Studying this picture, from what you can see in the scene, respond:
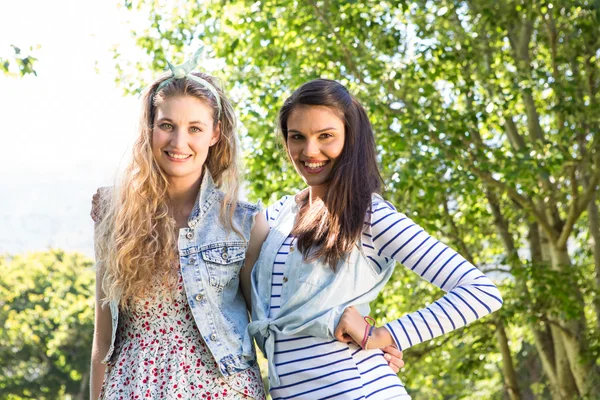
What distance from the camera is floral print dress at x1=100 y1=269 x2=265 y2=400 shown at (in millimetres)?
2951

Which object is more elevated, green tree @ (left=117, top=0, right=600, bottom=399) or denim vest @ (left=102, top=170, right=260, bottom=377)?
green tree @ (left=117, top=0, right=600, bottom=399)

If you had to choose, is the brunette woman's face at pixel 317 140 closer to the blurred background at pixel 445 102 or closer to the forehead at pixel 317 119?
the forehead at pixel 317 119

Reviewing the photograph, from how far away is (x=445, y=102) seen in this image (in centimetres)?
949

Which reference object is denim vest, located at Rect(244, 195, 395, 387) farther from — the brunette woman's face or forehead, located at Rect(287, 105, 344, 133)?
forehead, located at Rect(287, 105, 344, 133)

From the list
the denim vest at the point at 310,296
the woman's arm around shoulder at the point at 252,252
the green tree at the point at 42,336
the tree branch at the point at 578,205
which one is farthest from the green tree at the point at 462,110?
the green tree at the point at 42,336

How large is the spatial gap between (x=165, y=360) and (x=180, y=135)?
0.75m

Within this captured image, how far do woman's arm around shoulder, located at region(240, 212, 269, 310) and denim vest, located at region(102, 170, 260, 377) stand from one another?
29mm

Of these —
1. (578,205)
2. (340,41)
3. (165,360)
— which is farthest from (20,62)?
(578,205)

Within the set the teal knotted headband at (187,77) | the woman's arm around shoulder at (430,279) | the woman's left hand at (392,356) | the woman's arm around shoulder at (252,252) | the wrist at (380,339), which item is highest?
the teal knotted headband at (187,77)

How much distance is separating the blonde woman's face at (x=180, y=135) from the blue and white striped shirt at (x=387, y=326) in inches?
25.0

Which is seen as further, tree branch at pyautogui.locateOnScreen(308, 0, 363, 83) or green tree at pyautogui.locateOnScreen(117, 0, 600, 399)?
tree branch at pyautogui.locateOnScreen(308, 0, 363, 83)

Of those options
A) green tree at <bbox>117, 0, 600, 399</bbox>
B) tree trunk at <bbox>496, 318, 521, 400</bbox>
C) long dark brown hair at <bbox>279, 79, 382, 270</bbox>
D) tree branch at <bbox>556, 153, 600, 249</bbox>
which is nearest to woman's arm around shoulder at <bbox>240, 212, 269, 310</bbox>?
long dark brown hair at <bbox>279, 79, 382, 270</bbox>

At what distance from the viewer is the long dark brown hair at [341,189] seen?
3029mm

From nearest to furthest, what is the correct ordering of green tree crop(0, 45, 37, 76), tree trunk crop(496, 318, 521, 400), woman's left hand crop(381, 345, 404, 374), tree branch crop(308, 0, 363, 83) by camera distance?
woman's left hand crop(381, 345, 404, 374) → green tree crop(0, 45, 37, 76) → tree branch crop(308, 0, 363, 83) → tree trunk crop(496, 318, 521, 400)
